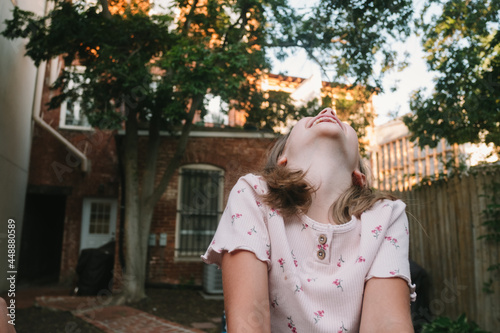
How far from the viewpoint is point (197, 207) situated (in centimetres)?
1016

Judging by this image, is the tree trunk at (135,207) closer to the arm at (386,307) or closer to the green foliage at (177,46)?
the green foliage at (177,46)

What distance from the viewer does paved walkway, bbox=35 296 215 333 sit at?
5367 millimetres

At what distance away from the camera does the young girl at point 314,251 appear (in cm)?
105

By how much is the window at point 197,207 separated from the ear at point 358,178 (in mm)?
8878

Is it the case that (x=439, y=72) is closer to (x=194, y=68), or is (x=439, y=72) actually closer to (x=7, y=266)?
(x=194, y=68)

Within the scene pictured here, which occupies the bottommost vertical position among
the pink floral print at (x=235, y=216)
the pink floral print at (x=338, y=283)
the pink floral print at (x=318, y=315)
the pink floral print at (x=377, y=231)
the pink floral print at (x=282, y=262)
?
the pink floral print at (x=318, y=315)

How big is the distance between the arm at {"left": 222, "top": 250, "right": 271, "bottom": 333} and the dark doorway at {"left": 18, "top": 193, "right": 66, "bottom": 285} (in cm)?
1239

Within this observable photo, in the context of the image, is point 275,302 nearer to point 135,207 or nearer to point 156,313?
point 156,313

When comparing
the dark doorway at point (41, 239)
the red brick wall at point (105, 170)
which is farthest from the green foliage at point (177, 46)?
the dark doorway at point (41, 239)

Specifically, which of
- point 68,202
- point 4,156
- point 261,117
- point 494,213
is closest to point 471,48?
point 494,213

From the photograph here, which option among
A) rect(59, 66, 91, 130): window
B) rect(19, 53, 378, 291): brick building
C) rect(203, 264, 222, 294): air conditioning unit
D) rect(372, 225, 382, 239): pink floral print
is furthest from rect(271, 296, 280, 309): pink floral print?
rect(59, 66, 91, 130): window

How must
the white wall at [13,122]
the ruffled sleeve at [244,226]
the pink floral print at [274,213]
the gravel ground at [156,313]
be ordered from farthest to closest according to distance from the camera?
the white wall at [13,122], the gravel ground at [156,313], the pink floral print at [274,213], the ruffled sleeve at [244,226]

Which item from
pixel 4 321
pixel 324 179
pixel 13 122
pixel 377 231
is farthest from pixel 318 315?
pixel 13 122

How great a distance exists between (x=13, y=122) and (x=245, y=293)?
967 centimetres
